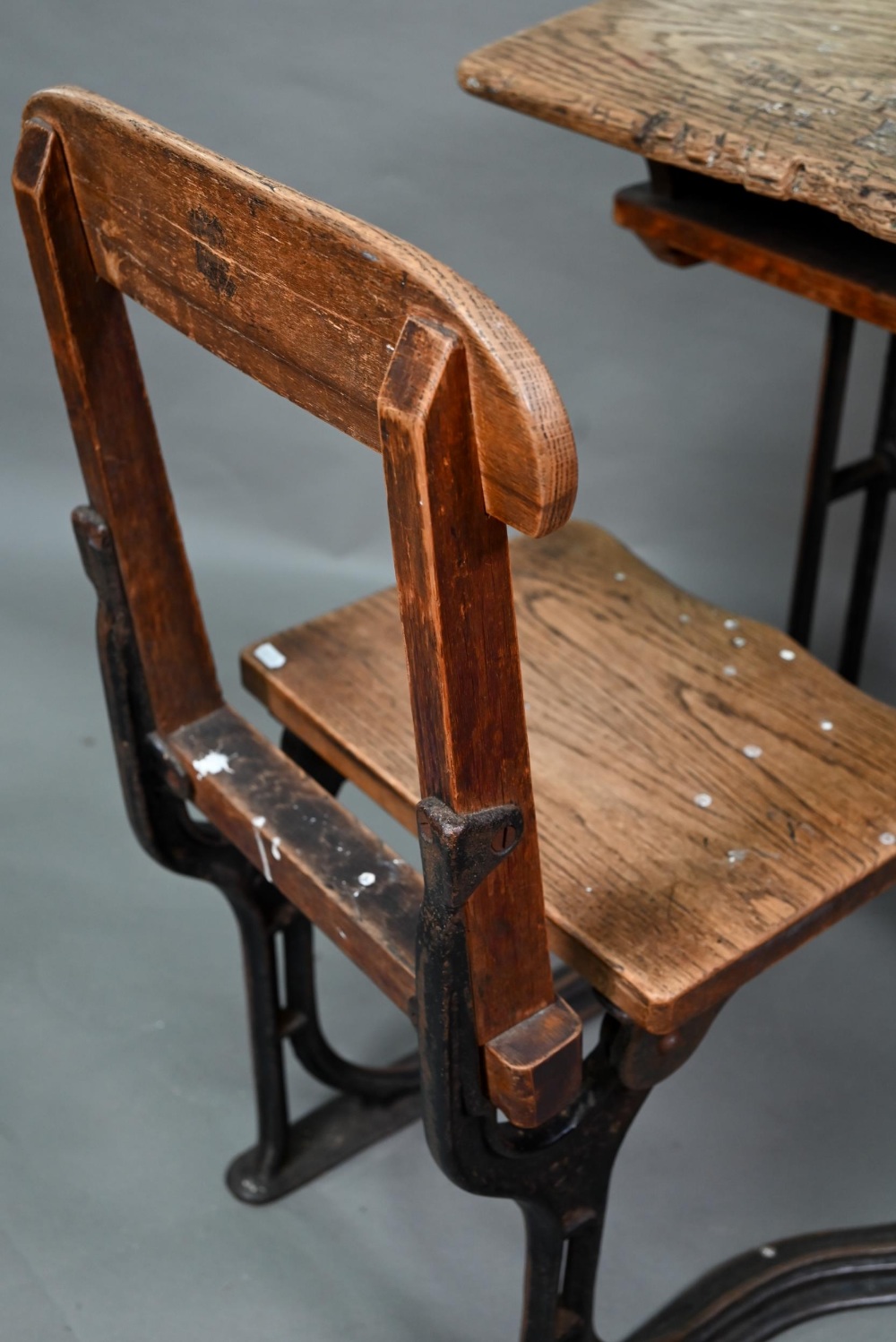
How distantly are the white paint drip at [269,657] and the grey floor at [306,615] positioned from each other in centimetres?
59

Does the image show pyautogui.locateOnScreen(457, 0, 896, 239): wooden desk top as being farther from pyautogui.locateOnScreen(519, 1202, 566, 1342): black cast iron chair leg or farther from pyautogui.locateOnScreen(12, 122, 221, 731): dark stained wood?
pyautogui.locateOnScreen(519, 1202, 566, 1342): black cast iron chair leg

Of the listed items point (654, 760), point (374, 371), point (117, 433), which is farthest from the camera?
point (654, 760)

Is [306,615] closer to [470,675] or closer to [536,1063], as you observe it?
[536,1063]

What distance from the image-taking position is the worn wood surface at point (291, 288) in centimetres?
73

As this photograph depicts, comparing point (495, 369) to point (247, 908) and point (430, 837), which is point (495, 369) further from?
point (247, 908)

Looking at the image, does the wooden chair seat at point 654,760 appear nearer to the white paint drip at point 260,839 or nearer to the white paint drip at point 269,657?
the white paint drip at point 269,657

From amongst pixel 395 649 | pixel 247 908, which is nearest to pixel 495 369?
pixel 395 649

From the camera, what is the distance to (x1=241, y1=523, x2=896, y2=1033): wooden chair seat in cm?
110

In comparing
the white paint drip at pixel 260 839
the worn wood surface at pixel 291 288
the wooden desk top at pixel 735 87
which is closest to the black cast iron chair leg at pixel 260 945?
the white paint drip at pixel 260 839

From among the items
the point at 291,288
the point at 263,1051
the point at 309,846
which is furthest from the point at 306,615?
the point at 291,288

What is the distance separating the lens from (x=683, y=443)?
2.56m

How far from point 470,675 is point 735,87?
689mm

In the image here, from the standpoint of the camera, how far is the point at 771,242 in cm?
134

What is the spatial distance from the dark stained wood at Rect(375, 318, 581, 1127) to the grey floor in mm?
606
